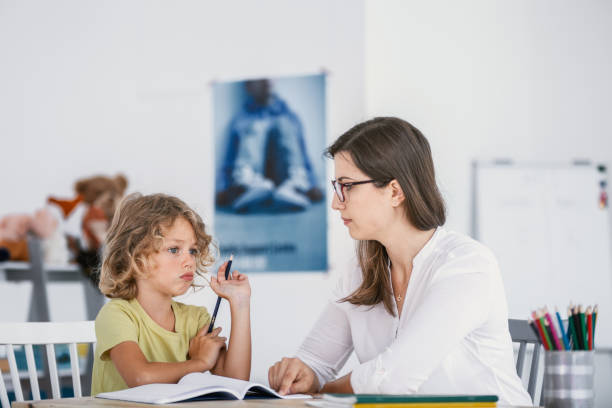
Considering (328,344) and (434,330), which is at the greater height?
(434,330)

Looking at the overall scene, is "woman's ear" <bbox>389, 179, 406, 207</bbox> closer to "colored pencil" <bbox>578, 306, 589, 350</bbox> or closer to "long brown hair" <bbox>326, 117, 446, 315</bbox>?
"long brown hair" <bbox>326, 117, 446, 315</bbox>

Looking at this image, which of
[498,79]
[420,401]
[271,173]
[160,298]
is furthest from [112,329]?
[271,173]

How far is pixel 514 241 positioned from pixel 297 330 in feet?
4.23

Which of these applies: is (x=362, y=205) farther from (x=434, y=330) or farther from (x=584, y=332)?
(x=584, y=332)

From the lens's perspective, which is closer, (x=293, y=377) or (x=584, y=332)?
(x=584, y=332)

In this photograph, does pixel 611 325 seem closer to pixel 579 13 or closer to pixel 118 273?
pixel 579 13

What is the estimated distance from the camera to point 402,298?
1576mm

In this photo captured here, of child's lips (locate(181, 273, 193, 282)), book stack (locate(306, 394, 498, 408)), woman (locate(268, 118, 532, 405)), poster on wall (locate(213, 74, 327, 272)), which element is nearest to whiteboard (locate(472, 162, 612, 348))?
poster on wall (locate(213, 74, 327, 272))

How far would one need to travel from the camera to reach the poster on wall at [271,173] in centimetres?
391

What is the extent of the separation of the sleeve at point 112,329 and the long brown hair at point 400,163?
0.51m

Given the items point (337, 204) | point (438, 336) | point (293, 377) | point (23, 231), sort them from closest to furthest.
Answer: point (438, 336) → point (293, 377) → point (337, 204) → point (23, 231)

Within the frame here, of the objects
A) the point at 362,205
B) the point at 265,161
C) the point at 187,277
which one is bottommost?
the point at 187,277

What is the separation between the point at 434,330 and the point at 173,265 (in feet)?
2.23

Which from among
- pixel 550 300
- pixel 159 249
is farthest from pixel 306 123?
pixel 159 249
